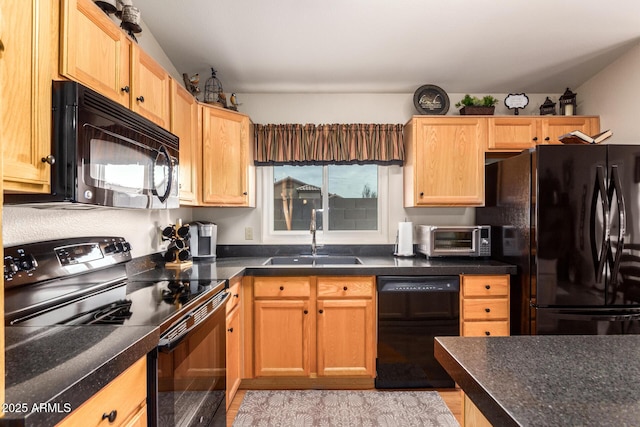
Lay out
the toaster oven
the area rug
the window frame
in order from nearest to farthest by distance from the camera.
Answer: the area rug < the toaster oven < the window frame

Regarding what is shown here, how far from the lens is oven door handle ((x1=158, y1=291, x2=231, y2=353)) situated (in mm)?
1153

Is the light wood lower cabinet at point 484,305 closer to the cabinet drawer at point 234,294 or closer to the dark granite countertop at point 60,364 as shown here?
the cabinet drawer at point 234,294

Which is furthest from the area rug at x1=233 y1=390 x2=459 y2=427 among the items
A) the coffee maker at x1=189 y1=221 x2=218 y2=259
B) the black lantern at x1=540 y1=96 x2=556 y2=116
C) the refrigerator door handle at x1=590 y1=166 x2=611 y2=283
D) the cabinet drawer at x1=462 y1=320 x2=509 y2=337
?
the black lantern at x1=540 y1=96 x2=556 y2=116

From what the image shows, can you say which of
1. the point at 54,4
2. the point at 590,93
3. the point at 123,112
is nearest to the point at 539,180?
the point at 590,93

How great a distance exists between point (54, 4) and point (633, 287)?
3292 millimetres

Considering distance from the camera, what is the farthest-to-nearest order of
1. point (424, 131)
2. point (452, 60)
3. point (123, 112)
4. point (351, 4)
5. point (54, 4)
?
point (424, 131)
point (452, 60)
point (351, 4)
point (123, 112)
point (54, 4)

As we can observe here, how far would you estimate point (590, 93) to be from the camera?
9.93 ft

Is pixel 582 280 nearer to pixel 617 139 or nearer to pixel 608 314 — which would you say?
pixel 608 314

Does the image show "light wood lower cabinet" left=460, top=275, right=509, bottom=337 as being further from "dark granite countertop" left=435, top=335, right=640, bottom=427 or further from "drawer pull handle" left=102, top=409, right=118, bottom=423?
"drawer pull handle" left=102, top=409, right=118, bottom=423

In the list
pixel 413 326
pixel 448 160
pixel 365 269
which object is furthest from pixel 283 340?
pixel 448 160

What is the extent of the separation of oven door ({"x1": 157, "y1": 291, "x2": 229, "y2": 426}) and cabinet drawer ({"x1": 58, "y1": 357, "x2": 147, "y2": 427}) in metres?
0.07

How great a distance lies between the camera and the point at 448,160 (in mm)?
2914

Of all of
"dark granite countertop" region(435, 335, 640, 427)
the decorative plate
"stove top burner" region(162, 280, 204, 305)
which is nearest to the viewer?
"dark granite countertop" region(435, 335, 640, 427)

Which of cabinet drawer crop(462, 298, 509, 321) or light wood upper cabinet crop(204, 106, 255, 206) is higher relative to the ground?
light wood upper cabinet crop(204, 106, 255, 206)
